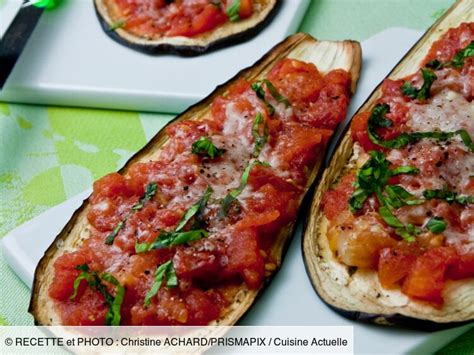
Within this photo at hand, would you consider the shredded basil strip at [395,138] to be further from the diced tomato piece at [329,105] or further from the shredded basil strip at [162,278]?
the shredded basil strip at [162,278]

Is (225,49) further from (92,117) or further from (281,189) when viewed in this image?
(281,189)

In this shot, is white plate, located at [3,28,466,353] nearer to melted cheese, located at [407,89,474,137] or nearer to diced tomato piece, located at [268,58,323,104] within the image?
diced tomato piece, located at [268,58,323,104]

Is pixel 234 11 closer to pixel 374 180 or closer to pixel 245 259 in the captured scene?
pixel 374 180

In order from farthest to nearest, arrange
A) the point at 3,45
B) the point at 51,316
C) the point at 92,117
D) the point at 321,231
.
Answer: the point at 3,45 < the point at 92,117 < the point at 321,231 < the point at 51,316

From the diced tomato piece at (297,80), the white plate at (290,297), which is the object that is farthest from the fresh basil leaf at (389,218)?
the diced tomato piece at (297,80)

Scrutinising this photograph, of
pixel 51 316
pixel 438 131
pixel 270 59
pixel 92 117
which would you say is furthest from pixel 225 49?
pixel 51 316

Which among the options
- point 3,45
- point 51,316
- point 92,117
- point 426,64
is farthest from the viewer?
point 3,45

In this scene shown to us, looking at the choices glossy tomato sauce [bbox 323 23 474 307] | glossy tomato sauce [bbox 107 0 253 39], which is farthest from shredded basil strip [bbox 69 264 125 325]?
glossy tomato sauce [bbox 107 0 253 39]
